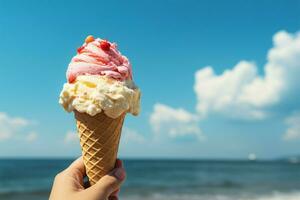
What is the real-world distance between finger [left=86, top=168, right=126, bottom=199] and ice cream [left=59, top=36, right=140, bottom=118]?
457mm

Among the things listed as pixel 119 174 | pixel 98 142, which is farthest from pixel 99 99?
pixel 119 174

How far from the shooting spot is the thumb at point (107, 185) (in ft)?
7.83

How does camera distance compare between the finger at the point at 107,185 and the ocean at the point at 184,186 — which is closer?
the finger at the point at 107,185

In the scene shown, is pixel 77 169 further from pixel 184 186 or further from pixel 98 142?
pixel 184 186

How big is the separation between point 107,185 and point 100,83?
79 centimetres

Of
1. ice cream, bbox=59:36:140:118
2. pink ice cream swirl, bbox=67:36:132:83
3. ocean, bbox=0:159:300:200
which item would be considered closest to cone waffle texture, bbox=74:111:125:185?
ice cream, bbox=59:36:140:118

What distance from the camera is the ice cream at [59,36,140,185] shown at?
8.59 ft

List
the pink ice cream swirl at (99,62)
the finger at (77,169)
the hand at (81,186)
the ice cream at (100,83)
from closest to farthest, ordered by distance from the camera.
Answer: the hand at (81,186), the ice cream at (100,83), the finger at (77,169), the pink ice cream swirl at (99,62)

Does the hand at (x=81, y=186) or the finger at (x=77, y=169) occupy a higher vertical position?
the finger at (x=77, y=169)

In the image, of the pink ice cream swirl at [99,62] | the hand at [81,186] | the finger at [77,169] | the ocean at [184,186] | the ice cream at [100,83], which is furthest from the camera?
the ocean at [184,186]

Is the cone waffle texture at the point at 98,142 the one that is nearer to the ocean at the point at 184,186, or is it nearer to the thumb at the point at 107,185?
the thumb at the point at 107,185

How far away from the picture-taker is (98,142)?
2.81 metres

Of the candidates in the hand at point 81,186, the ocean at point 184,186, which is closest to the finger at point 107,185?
the hand at point 81,186

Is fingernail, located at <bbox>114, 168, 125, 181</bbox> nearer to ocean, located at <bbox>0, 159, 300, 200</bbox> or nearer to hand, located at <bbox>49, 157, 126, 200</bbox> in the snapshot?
hand, located at <bbox>49, 157, 126, 200</bbox>
